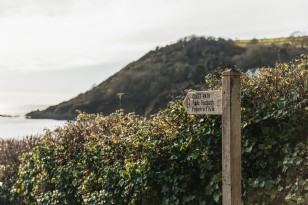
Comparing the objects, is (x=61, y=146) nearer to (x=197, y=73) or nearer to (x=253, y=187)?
(x=253, y=187)

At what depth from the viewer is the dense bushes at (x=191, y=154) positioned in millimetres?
4980

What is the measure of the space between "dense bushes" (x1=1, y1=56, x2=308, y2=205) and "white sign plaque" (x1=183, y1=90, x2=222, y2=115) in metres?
0.63

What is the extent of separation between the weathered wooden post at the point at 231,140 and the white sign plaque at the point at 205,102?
11 centimetres

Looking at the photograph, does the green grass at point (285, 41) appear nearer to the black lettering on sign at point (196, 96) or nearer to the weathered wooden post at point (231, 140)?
the black lettering on sign at point (196, 96)

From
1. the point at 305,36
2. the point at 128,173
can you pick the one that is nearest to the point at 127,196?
the point at 128,173

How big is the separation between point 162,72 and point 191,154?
48.2m

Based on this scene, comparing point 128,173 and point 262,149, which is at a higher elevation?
point 262,149

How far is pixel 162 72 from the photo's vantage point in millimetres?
53781

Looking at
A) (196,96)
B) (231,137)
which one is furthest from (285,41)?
(231,137)

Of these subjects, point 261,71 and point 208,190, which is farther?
point 261,71

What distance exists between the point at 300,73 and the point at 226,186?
5.43ft

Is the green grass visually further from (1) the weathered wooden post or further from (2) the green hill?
(1) the weathered wooden post

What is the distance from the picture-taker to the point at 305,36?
188ft

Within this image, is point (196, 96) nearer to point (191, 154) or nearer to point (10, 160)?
point (191, 154)
